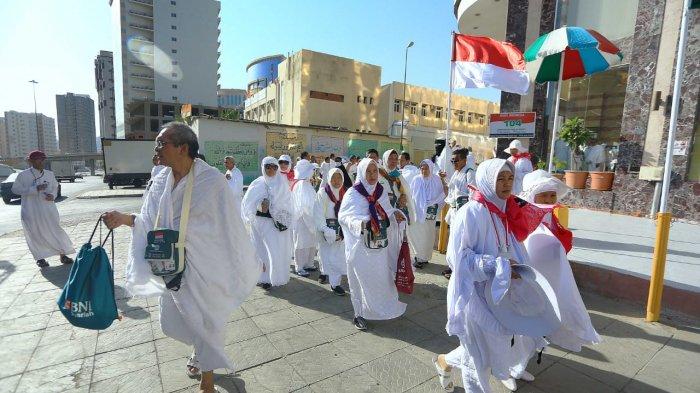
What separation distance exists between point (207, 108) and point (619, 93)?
60302mm

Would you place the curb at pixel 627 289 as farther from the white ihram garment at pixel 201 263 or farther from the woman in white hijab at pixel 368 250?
the white ihram garment at pixel 201 263

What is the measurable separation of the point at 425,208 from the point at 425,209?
2 cm

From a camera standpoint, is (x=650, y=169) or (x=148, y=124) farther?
(x=148, y=124)

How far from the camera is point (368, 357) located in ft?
10.00

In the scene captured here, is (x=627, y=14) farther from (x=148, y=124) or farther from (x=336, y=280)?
(x=148, y=124)

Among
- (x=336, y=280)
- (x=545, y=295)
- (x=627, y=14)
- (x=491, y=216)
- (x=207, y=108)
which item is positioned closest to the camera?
(x=545, y=295)

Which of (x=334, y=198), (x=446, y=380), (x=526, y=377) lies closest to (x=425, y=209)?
(x=334, y=198)

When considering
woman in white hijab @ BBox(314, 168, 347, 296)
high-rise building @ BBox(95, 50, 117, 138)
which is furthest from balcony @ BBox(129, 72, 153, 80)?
woman in white hijab @ BBox(314, 168, 347, 296)

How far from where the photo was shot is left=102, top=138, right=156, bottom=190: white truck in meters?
20.6

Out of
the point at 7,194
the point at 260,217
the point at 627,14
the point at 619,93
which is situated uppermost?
the point at 627,14

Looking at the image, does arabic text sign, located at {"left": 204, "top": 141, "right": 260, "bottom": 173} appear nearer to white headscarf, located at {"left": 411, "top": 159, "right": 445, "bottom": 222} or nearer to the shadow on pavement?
the shadow on pavement

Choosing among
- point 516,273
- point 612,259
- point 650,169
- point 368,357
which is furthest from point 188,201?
point 650,169

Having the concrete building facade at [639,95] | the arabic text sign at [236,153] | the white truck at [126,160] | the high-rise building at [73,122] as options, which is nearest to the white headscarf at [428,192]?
the concrete building facade at [639,95]

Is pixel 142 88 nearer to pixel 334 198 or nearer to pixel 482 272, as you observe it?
pixel 334 198
